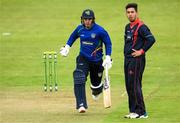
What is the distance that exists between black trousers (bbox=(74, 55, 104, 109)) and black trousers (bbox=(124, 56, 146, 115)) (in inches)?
48.0

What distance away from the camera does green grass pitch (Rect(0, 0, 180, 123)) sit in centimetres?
1919

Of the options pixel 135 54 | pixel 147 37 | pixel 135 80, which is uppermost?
pixel 147 37

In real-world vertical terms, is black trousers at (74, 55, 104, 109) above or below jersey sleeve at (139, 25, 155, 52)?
below

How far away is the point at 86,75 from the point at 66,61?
9.87m

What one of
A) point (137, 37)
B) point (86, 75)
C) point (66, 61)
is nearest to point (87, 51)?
point (86, 75)

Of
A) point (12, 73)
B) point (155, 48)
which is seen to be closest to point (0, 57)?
point (12, 73)

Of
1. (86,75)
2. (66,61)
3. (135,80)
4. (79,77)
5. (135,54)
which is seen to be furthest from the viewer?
(66,61)

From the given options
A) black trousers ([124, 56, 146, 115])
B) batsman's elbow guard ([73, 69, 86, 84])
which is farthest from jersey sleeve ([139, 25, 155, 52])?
batsman's elbow guard ([73, 69, 86, 84])

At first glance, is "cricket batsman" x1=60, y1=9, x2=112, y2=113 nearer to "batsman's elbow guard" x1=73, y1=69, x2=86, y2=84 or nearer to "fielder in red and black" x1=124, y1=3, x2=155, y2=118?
"batsman's elbow guard" x1=73, y1=69, x2=86, y2=84

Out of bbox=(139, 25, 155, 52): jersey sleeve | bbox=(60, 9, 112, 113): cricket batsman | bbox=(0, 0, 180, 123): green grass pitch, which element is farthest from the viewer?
bbox=(0, 0, 180, 123): green grass pitch

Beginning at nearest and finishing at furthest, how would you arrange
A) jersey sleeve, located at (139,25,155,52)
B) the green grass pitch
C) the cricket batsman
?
jersey sleeve, located at (139,25,155,52) → the cricket batsman → the green grass pitch

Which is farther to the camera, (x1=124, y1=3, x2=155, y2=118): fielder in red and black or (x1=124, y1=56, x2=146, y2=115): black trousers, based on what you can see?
(x1=124, y1=56, x2=146, y2=115): black trousers

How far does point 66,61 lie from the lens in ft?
95.3

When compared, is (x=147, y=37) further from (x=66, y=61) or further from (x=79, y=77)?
(x=66, y=61)
